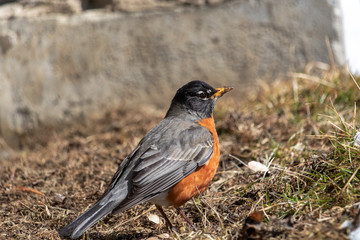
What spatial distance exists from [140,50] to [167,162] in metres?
3.55

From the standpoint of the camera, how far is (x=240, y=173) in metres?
4.70

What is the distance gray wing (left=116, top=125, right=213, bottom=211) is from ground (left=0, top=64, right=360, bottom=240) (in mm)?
360

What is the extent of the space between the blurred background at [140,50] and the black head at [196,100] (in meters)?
2.51

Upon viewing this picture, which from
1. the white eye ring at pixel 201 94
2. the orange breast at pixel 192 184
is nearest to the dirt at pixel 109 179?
the orange breast at pixel 192 184

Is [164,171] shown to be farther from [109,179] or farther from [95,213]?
[109,179]

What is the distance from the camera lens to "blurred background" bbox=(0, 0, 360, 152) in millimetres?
7172

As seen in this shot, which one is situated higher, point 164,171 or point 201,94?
point 201,94

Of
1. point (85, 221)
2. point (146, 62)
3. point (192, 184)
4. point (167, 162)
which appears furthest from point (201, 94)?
point (146, 62)

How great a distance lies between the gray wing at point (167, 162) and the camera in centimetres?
383

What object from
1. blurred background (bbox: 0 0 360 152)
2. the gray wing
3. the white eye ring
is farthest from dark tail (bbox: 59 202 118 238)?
blurred background (bbox: 0 0 360 152)

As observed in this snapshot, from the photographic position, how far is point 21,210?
4523mm

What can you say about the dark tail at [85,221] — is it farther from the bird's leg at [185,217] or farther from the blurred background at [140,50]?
the blurred background at [140,50]

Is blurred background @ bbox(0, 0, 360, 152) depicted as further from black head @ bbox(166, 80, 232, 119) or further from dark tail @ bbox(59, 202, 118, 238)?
dark tail @ bbox(59, 202, 118, 238)

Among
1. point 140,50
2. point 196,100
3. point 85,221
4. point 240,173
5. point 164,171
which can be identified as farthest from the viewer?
point 140,50
